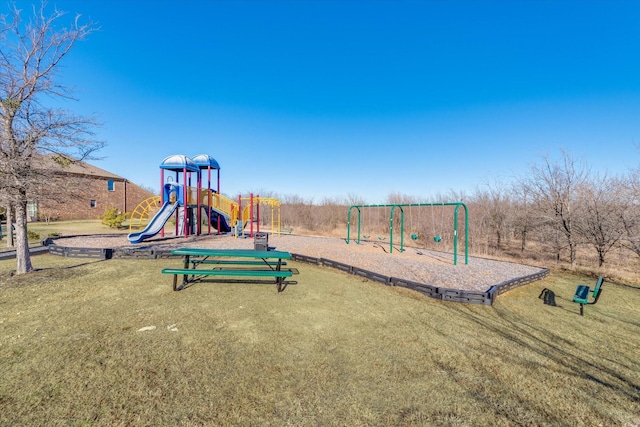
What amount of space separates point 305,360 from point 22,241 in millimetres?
8012

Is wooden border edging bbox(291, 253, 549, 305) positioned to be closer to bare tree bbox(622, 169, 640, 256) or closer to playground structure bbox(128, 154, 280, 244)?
bare tree bbox(622, 169, 640, 256)

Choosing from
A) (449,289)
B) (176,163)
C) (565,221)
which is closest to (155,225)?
(176,163)

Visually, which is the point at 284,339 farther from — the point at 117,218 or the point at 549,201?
→ the point at 117,218

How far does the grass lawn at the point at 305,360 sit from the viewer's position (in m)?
2.40

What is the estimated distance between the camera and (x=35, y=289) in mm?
5570

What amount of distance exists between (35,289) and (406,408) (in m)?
7.54

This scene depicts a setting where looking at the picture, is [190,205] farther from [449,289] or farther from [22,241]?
[449,289]

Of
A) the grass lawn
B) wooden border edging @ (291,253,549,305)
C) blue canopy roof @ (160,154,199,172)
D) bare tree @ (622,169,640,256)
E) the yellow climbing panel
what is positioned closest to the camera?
the grass lawn

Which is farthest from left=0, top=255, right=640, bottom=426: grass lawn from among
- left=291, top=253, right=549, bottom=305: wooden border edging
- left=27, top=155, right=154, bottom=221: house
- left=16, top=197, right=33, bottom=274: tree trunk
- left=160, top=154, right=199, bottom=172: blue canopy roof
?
left=27, top=155, right=154, bottom=221: house

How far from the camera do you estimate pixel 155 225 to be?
13492mm

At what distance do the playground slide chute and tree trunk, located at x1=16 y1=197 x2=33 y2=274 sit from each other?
568 centimetres

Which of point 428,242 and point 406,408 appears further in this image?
point 428,242

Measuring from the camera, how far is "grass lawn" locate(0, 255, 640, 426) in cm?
240

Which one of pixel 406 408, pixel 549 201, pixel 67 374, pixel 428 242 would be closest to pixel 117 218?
pixel 67 374
